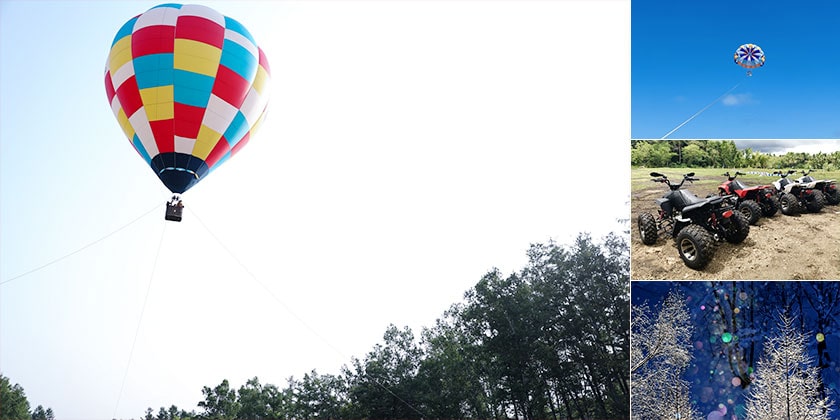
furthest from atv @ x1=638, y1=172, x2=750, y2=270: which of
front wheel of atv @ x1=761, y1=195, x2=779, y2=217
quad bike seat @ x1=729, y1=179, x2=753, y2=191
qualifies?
front wheel of atv @ x1=761, y1=195, x2=779, y2=217

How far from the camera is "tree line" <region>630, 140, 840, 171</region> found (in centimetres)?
588

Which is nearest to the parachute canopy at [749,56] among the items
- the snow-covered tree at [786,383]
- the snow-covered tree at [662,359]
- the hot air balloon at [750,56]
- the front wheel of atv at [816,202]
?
the hot air balloon at [750,56]

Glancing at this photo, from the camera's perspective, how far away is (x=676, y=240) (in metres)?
5.88

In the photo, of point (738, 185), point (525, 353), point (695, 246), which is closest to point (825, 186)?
point (738, 185)

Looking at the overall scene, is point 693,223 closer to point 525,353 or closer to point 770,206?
point 770,206

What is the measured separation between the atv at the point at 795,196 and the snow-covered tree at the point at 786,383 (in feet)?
3.82

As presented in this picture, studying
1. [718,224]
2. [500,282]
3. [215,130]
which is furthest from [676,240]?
[500,282]

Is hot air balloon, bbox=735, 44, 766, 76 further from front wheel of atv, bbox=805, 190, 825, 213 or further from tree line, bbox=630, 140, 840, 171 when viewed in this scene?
front wheel of atv, bbox=805, 190, 825, 213

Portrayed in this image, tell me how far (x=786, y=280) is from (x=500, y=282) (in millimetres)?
8285

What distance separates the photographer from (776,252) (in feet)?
19.0

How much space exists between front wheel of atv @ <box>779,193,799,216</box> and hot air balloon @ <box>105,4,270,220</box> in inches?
227

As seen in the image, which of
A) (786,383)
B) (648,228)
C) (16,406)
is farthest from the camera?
(16,406)

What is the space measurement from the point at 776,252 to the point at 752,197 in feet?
1.64

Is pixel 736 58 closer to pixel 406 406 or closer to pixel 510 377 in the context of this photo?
pixel 510 377
